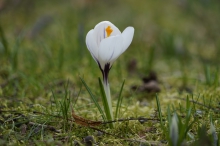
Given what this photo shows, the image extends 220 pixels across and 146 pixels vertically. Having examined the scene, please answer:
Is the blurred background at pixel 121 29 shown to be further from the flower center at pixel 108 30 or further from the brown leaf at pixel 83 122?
the flower center at pixel 108 30

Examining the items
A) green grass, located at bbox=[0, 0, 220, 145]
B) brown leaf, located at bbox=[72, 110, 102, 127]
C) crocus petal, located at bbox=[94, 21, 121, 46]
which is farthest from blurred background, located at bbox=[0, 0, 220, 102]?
crocus petal, located at bbox=[94, 21, 121, 46]

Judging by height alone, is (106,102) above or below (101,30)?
below

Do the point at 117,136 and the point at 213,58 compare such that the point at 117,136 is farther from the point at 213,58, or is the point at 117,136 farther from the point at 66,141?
the point at 213,58

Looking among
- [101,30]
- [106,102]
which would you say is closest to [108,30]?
[101,30]

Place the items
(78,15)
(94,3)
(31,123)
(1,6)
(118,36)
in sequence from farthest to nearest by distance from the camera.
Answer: (94,3) < (78,15) < (1,6) < (31,123) < (118,36)

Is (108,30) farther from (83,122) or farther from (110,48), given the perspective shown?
(83,122)

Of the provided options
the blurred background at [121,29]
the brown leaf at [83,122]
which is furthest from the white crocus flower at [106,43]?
the blurred background at [121,29]

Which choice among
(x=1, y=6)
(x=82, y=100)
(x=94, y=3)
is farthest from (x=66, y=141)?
(x=94, y=3)

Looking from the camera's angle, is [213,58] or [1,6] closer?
[1,6]
